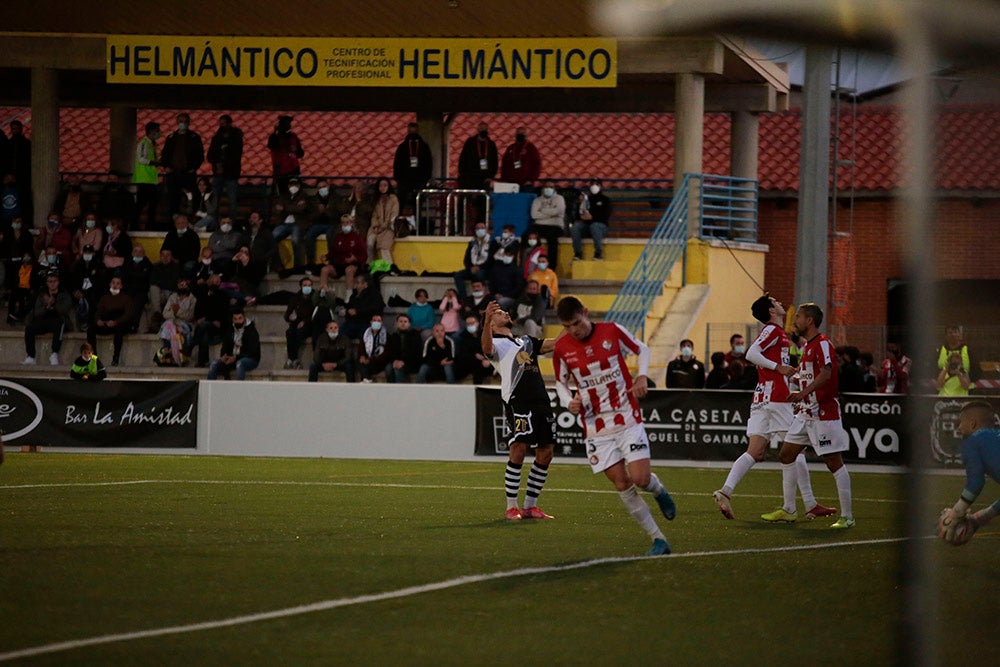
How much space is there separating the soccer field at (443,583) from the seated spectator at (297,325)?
9983 millimetres

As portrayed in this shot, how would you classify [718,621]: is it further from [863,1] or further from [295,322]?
[295,322]

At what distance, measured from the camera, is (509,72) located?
2859 centimetres

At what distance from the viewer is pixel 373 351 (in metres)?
25.5

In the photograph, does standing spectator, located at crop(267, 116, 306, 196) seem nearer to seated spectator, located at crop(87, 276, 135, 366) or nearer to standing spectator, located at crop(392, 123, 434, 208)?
standing spectator, located at crop(392, 123, 434, 208)

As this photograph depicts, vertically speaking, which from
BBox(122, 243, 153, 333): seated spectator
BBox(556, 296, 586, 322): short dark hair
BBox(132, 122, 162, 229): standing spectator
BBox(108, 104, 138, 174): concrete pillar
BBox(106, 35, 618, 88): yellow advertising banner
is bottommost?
BBox(556, 296, 586, 322): short dark hair

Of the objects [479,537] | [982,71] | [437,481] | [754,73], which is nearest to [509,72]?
[754,73]

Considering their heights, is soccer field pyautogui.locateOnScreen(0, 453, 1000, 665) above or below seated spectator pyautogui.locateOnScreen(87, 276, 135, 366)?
below

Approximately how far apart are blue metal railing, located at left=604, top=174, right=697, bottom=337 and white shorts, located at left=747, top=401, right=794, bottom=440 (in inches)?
442

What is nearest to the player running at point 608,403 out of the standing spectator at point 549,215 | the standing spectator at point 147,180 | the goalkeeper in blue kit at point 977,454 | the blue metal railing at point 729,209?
the goalkeeper in blue kit at point 977,454

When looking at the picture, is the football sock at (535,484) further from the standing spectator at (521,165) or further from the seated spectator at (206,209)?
the seated spectator at (206,209)

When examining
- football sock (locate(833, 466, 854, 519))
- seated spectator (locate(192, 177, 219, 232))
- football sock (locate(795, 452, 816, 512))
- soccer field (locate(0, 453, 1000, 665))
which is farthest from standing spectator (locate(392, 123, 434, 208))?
football sock (locate(833, 466, 854, 519))

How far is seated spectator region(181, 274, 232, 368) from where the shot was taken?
2666 cm

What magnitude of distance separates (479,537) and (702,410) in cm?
1014

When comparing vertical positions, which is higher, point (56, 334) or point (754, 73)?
point (754, 73)
